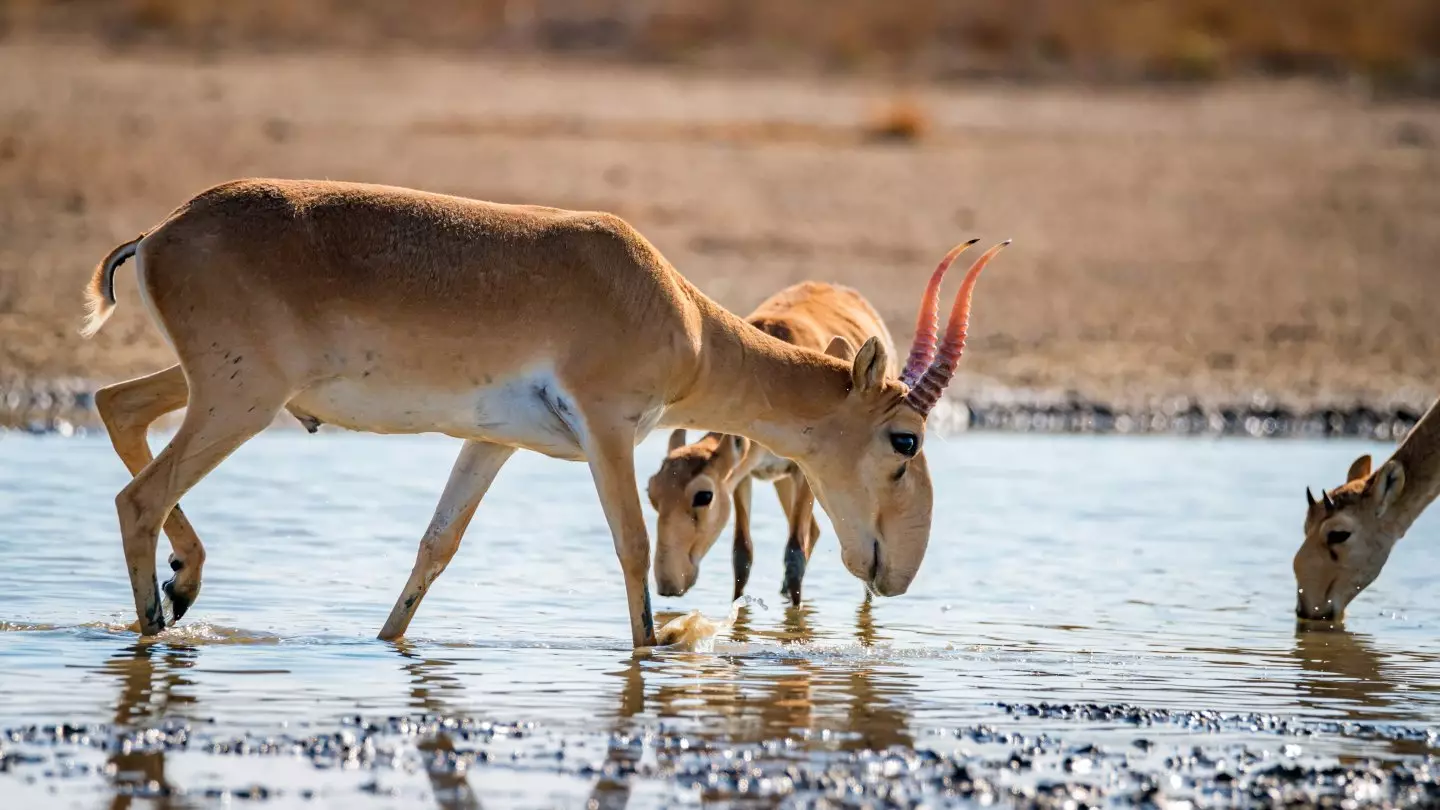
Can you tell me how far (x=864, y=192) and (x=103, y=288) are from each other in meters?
17.5

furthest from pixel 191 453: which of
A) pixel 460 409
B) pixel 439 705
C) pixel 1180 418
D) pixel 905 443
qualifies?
pixel 1180 418

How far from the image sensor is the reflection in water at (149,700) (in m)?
6.02

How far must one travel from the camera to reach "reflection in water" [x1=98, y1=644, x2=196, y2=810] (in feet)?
19.8

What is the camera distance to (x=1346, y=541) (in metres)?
11.3

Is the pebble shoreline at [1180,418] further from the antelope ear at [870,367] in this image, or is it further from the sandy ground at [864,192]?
the antelope ear at [870,367]

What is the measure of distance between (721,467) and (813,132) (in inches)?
741

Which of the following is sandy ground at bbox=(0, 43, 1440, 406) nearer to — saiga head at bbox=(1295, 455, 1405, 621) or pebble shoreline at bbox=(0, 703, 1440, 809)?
saiga head at bbox=(1295, 455, 1405, 621)

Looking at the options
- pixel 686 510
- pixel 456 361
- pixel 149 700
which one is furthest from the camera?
pixel 686 510

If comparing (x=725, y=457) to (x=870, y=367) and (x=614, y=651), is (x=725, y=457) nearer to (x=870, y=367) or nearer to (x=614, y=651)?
(x=870, y=367)

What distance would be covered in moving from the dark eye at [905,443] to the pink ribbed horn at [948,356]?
0.16 m

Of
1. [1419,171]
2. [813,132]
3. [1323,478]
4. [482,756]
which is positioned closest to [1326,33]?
[1419,171]

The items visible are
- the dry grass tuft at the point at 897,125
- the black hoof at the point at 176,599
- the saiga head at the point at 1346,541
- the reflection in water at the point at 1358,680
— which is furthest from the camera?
the dry grass tuft at the point at 897,125

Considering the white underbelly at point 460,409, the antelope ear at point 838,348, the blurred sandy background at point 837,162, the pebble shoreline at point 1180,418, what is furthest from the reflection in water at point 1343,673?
the blurred sandy background at point 837,162

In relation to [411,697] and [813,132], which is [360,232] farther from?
[813,132]
